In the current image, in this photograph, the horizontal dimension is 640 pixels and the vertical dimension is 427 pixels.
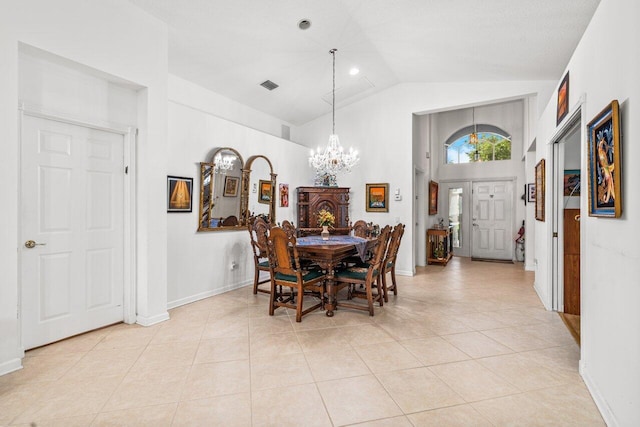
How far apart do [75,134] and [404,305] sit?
4.06 m

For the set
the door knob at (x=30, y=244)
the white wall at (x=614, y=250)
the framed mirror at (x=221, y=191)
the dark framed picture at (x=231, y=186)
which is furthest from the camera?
the dark framed picture at (x=231, y=186)

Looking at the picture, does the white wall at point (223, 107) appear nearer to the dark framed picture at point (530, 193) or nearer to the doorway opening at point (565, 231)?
the doorway opening at point (565, 231)

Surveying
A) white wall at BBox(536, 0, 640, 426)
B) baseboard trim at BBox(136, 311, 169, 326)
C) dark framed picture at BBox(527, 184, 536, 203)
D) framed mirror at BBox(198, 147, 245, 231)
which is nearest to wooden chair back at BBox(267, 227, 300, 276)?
framed mirror at BBox(198, 147, 245, 231)

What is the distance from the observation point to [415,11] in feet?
12.0

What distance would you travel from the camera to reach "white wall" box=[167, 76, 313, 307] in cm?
410

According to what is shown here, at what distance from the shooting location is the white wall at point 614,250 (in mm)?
1621

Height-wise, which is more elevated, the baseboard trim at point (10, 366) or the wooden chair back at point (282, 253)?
the wooden chair back at point (282, 253)

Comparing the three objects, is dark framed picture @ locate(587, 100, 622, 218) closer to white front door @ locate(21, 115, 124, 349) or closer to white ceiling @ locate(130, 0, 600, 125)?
white ceiling @ locate(130, 0, 600, 125)

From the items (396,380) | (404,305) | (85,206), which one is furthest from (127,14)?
(404,305)

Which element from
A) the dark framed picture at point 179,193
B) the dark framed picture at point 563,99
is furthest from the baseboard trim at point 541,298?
the dark framed picture at point 179,193

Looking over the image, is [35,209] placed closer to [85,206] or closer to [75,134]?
[85,206]

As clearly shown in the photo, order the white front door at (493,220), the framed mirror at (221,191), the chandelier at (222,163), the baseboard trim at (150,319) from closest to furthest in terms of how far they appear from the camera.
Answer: the baseboard trim at (150,319), the framed mirror at (221,191), the chandelier at (222,163), the white front door at (493,220)

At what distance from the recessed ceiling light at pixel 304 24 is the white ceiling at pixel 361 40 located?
6 cm

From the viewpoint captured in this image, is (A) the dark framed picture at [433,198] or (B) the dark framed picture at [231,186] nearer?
(B) the dark framed picture at [231,186]
